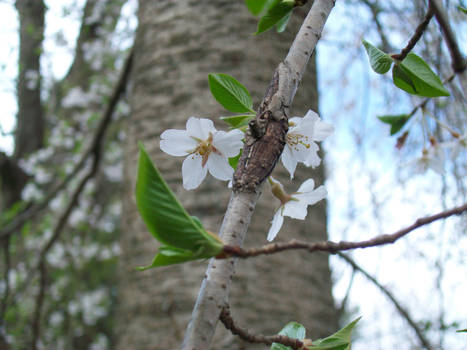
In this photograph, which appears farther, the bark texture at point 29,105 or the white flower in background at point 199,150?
the bark texture at point 29,105

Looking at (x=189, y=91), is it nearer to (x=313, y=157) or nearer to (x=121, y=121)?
(x=313, y=157)

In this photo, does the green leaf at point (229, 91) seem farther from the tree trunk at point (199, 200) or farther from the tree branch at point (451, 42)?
the tree trunk at point (199, 200)

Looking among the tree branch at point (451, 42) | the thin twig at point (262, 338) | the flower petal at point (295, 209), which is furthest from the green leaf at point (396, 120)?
the thin twig at point (262, 338)

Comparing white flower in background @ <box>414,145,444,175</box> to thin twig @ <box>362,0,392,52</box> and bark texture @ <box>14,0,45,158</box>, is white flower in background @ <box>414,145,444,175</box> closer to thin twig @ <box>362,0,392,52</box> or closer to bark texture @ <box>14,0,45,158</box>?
thin twig @ <box>362,0,392,52</box>

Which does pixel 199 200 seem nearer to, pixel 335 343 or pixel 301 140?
pixel 301 140

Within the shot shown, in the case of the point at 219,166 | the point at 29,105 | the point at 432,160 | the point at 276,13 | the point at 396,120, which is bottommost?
the point at 29,105

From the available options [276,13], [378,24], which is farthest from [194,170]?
[378,24]

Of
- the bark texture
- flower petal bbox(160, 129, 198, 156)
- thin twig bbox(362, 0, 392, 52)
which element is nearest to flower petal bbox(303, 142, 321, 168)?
flower petal bbox(160, 129, 198, 156)
